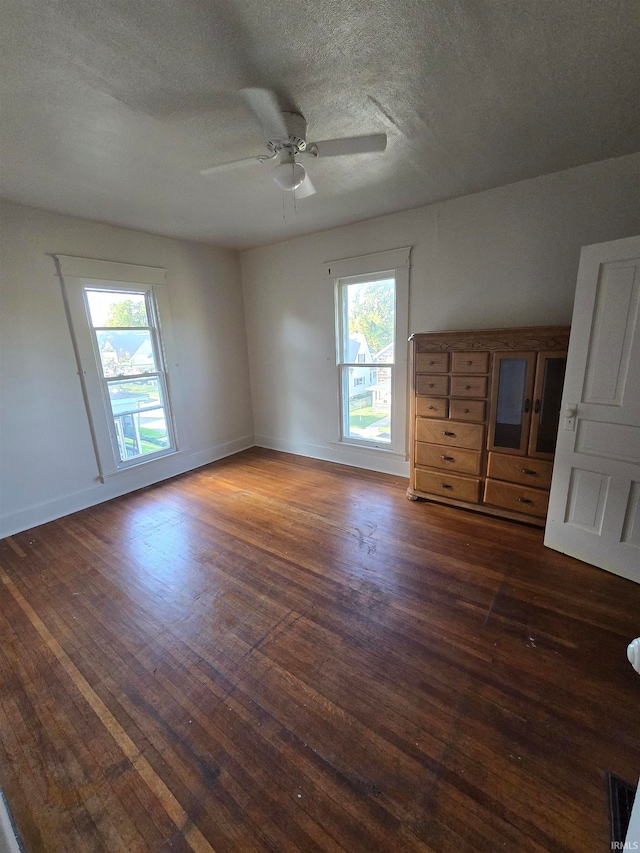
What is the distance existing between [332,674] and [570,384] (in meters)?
2.21

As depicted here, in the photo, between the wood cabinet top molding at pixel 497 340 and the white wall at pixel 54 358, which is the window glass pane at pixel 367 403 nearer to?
the wood cabinet top molding at pixel 497 340

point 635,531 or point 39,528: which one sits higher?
point 635,531

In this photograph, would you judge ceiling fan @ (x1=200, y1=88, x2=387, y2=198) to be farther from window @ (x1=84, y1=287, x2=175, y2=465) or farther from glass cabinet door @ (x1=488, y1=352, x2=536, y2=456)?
window @ (x1=84, y1=287, x2=175, y2=465)

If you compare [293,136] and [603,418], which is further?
[603,418]

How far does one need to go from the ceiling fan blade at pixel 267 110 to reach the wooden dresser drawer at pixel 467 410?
2.18 m

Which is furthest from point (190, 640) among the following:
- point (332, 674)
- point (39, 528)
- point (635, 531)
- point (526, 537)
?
point (635, 531)

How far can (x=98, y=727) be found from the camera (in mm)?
1452

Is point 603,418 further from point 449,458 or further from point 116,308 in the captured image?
point 116,308

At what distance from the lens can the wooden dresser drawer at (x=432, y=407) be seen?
2980mm

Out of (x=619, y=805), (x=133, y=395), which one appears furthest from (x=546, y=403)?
(x=133, y=395)

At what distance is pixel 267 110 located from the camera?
1568mm

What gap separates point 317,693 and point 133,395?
334 cm

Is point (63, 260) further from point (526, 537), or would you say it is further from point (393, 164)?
point (526, 537)

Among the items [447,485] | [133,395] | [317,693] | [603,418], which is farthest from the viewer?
[133,395]
